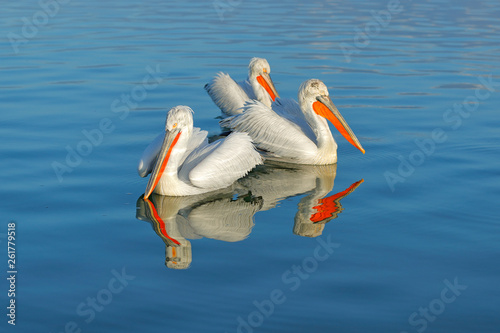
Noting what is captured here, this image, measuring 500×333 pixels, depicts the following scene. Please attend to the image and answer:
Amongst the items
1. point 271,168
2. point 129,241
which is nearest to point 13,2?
point 271,168

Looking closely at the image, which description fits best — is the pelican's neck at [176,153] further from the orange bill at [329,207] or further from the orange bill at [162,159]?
the orange bill at [329,207]

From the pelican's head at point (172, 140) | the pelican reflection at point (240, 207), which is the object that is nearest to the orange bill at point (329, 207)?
the pelican reflection at point (240, 207)

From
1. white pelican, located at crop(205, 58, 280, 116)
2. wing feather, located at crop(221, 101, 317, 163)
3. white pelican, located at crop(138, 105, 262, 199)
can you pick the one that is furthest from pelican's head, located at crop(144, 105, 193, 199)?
white pelican, located at crop(205, 58, 280, 116)

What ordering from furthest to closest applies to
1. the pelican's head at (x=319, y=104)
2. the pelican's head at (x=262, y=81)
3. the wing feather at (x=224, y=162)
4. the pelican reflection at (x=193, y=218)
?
the pelican's head at (x=262, y=81) → the pelican's head at (x=319, y=104) → the wing feather at (x=224, y=162) → the pelican reflection at (x=193, y=218)

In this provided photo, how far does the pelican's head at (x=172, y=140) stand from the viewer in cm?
620

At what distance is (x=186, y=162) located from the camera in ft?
22.1

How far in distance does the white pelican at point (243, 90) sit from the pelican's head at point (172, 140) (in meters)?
2.79

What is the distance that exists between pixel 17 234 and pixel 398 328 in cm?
297

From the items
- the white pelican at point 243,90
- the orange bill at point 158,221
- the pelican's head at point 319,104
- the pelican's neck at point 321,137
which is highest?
the white pelican at point 243,90

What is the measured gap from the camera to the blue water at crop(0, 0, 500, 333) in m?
4.38

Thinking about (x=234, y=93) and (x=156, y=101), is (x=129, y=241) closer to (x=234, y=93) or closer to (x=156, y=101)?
(x=234, y=93)

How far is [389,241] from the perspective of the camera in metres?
5.39

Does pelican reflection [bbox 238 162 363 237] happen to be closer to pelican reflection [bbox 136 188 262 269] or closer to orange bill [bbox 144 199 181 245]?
pelican reflection [bbox 136 188 262 269]

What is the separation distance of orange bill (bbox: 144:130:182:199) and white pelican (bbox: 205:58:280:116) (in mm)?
2857
